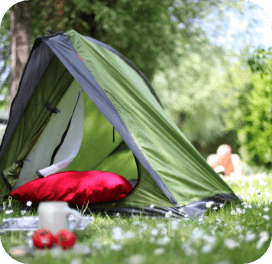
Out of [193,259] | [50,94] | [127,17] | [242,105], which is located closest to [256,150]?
[242,105]

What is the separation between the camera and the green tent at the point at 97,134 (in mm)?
2193

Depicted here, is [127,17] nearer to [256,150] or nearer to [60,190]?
[60,190]

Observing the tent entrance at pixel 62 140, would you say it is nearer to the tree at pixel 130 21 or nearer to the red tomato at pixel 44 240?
the red tomato at pixel 44 240

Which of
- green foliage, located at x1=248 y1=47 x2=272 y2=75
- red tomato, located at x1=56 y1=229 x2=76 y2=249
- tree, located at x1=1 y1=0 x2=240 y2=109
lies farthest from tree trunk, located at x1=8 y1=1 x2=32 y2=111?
red tomato, located at x1=56 y1=229 x2=76 y2=249

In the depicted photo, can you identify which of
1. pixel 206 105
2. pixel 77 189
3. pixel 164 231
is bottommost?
pixel 206 105

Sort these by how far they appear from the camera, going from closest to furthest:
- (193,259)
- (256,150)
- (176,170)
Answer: (193,259) < (176,170) < (256,150)

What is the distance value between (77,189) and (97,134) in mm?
1110

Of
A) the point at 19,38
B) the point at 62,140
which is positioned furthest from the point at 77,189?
the point at 19,38

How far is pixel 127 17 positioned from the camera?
18.0 ft

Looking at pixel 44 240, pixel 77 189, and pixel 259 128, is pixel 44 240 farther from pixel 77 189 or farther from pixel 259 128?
pixel 259 128

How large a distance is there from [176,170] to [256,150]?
6.89 m

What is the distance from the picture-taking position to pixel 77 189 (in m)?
2.33

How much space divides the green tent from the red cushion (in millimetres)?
86

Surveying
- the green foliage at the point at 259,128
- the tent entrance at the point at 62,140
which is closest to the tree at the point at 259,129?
the green foliage at the point at 259,128
